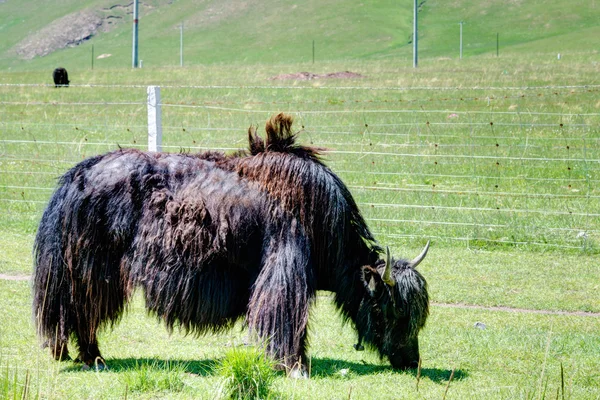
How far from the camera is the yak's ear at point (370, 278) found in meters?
6.64

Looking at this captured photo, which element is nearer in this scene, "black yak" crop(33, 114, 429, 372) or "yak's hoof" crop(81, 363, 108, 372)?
"black yak" crop(33, 114, 429, 372)

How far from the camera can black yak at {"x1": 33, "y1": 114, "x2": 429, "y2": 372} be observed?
20.9ft

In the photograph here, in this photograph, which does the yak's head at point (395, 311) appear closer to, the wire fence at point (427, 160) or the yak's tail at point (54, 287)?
the wire fence at point (427, 160)

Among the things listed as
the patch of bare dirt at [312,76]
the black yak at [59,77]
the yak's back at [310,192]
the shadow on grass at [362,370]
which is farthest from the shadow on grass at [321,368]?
the black yak at [59,77]

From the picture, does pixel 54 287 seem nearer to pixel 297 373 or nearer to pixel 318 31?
pixel 297 373

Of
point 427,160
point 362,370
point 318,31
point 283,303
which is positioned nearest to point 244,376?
point 283,303

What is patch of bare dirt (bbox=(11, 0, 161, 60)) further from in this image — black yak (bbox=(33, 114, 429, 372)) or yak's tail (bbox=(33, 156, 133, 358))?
black yak (bbox=(33, 114, 429, 372))

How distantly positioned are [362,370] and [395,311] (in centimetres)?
55

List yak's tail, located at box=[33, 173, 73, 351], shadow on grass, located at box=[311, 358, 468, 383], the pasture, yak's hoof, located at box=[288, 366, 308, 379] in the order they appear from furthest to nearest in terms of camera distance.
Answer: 1. yak's tail, located at box=[33, 173, 73, 351]
2. shadow on grass, located at box=[311, 358, 468, 383]
3. yak's hoof, located at box=[288, 366, 308, 379]
4. the pasture

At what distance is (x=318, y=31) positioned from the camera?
98.6m

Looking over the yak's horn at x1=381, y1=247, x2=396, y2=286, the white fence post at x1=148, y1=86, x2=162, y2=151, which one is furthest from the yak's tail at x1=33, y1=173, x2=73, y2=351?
the white fence post at x1=148, y1=86, x2=162, y2=151

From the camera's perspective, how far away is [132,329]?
25.8 ft

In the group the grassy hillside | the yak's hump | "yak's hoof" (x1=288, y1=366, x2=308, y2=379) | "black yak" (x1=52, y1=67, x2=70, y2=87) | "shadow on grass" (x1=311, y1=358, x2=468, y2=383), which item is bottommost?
"shadow on grass" (x1=311, y1=358, x2=468, y2=383)

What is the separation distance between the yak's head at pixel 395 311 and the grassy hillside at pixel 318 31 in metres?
66.7
